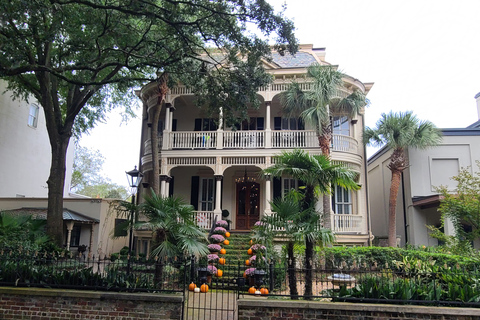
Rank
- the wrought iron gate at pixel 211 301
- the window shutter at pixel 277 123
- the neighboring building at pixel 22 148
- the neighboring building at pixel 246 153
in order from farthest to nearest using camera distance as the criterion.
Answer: the neighboring building at pixel 22 148 < the window shutter at pixel 277 123 < the neighboring building at pixel 246 153 < the wrought iron gate at pixel 211 301

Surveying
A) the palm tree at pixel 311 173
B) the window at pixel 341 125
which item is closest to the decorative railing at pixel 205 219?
the window at pixel 341 125

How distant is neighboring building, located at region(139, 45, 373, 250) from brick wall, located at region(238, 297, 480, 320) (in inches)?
380

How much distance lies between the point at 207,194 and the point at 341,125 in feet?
24.5

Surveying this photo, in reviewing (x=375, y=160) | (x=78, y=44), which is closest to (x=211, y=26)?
(x=78, y=44)

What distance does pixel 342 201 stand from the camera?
17844 mm

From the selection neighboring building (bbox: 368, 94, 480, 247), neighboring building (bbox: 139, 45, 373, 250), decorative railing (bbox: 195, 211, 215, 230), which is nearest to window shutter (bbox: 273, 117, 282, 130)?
neighboring building (bbox: 139, 45, 373, 250)

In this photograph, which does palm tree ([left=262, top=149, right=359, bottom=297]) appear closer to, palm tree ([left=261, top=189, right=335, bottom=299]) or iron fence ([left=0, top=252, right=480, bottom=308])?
palm tree ([left=261, top=189, right=335, bottom=299])

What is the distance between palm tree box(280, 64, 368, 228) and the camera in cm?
1552

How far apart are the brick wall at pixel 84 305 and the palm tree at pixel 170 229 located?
1.26 meters

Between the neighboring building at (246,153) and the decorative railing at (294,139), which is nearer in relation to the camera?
the neighboring building at (246,153)

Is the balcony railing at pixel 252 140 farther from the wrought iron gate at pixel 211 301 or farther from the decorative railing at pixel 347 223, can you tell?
the wrought iron gate at pixel 211 301

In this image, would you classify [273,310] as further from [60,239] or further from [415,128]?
[415,128]

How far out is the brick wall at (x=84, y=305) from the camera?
706 cm

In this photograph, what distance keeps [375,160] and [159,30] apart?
15315 millimetres
